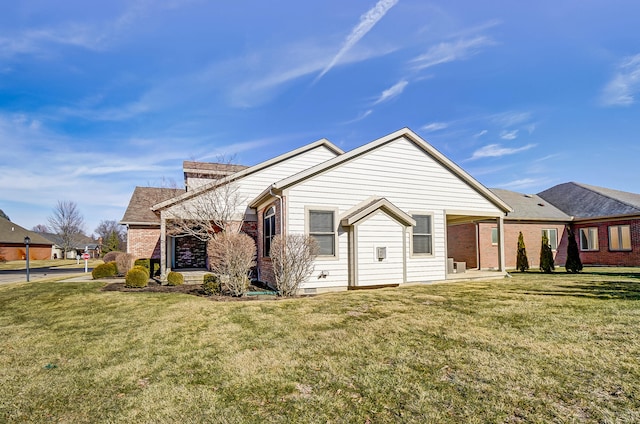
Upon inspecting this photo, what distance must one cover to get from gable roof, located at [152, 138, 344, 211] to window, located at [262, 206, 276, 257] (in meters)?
2.73

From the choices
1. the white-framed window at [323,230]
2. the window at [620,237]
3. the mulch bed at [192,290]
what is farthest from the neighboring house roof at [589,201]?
the mulch bed at [192,290]

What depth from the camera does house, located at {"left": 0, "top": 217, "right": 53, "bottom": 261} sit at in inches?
1536

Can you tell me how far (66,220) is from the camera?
48.3m

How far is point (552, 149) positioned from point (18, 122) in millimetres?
26544

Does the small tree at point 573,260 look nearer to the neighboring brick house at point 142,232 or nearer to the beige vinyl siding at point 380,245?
the beige vinyl siding at point 380,245

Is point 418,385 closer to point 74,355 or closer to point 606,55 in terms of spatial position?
point 74,355

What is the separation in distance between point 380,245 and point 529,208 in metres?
16.7

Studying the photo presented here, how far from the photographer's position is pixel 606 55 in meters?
11.9

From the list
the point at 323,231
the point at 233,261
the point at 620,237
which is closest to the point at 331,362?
the point at 233,261

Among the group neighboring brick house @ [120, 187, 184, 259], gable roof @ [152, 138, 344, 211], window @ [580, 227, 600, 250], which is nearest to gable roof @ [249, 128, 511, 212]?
gable roof @ [152, 138, 344, 211]

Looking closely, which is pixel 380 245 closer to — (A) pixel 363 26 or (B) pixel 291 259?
(B) pixel 291 259

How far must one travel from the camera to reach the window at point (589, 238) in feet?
69.9

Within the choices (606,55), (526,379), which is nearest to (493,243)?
(606,55)

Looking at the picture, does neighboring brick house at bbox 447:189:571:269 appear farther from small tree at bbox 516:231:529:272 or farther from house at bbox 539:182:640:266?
small tree at bbox 516:231:529:272
